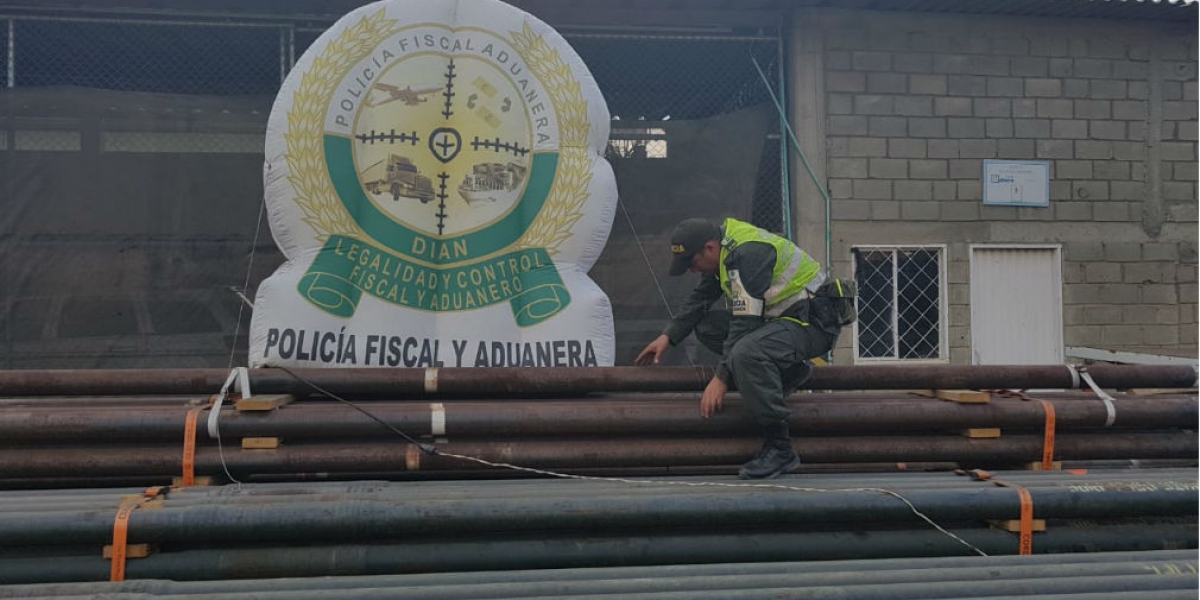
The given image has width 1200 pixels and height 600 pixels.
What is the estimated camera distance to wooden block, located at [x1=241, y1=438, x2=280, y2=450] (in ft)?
10.3

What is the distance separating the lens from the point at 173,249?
601cm

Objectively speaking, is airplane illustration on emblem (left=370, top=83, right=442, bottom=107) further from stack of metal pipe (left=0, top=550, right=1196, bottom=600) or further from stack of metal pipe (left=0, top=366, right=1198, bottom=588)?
stack of metal pipe (left=0, top=550, right=1196, bottom=600)

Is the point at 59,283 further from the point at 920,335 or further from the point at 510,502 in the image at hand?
the point at 920,335

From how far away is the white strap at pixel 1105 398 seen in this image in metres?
3.54

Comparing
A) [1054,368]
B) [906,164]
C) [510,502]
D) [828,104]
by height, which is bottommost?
[510,502]

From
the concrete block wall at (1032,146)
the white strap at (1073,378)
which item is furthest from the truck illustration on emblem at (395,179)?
the concrete block wall at (1032,146)

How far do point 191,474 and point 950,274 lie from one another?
6329 mm

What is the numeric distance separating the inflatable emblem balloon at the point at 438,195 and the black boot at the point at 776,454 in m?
0.93

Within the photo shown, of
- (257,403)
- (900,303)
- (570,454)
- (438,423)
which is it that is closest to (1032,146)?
(900,303)

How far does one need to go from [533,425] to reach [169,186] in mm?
4405

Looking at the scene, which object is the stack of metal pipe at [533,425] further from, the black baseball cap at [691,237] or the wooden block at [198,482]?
the black baseball cap at [691,237]

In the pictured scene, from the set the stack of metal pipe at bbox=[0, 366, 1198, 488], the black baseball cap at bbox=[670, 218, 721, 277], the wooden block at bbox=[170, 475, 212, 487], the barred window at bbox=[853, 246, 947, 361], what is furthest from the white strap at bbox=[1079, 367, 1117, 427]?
the wooden block at bbox=[170, 475, 212, 487]

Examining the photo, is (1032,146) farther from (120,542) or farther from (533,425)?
(120,542)

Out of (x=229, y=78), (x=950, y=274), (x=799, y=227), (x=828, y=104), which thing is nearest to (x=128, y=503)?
(x=229, y=78)
